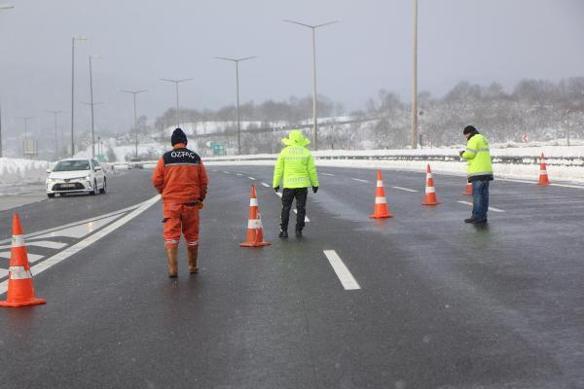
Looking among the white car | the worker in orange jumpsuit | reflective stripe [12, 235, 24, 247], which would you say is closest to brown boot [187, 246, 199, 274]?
the worker in orange jumpsuit

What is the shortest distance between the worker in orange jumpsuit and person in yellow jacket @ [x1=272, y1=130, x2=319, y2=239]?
3.29m

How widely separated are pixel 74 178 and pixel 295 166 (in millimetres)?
16889

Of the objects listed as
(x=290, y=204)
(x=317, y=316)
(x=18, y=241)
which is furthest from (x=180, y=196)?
(x=290, y=204)

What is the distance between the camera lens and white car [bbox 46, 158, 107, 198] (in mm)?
27141

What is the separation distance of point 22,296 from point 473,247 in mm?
5934

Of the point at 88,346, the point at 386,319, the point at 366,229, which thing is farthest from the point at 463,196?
the point at 88,346

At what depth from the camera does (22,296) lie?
7.47 m

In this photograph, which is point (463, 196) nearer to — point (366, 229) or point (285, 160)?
point (366, 229)

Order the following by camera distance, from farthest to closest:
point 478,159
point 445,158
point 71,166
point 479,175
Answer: point 445,158
point 71,166
point 478,159
point 479,175

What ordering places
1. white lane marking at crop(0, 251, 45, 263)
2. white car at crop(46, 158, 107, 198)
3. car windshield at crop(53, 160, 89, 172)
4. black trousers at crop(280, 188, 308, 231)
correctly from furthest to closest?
car windshield at crop(53, 160, 89, 172) < white car at crop(46, 158, 107, 198) < black trousers at crop(280, 188, 308, 231) < white lane marking at crop(0, 251, 45, 263)

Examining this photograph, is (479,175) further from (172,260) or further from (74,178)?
(74,178)

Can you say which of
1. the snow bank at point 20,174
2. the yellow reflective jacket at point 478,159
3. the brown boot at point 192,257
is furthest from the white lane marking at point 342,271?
the snow bank at point 20,174

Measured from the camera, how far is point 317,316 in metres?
6.47

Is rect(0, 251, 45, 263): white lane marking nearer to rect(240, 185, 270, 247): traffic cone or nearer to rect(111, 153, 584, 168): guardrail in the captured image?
rect(240, 185, 270, 247): traffic cone
